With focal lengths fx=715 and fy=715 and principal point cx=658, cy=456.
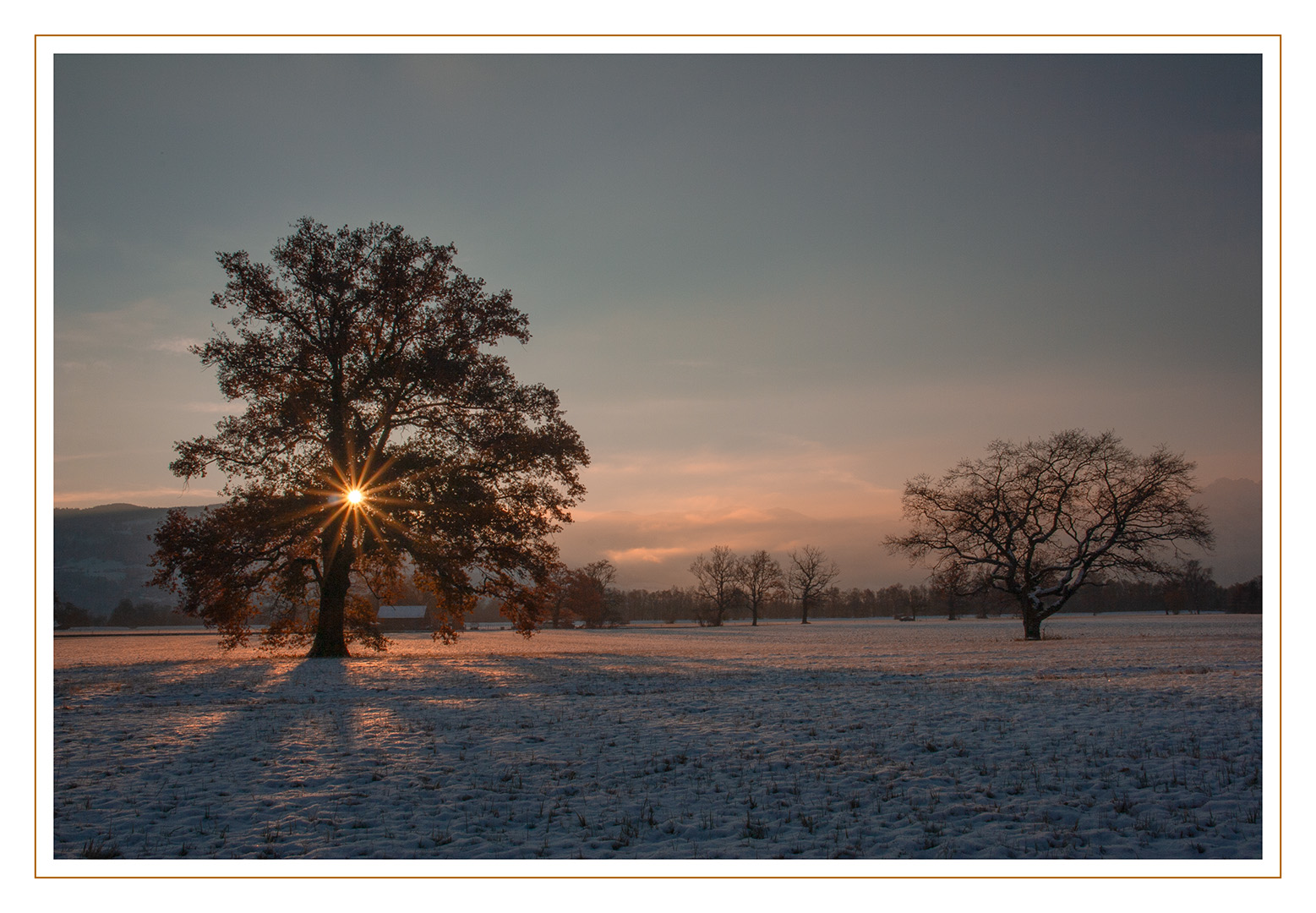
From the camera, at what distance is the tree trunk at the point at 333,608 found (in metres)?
26.7

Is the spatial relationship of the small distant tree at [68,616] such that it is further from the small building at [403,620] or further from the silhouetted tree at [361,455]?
the silhouetted tree at [361,455]

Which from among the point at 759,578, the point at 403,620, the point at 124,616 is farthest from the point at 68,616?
the point at 759,578

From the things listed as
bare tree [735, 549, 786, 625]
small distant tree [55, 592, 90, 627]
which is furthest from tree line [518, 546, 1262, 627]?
small distant tree [55, 592, 90, 627]

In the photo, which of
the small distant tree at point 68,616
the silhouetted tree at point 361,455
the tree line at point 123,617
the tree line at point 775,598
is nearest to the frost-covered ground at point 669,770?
the silhouetted tree at point 361,455

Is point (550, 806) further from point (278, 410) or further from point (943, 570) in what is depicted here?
point (943, 570)

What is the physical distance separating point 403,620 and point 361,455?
312ft

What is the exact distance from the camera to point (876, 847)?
253 inches

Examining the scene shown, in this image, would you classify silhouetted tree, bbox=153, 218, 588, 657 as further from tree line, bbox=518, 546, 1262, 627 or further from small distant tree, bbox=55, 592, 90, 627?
small distant tree, bbox=55, 592, 90, 627

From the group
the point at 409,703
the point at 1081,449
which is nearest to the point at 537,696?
the point at 409,703

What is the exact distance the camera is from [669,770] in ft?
29.6

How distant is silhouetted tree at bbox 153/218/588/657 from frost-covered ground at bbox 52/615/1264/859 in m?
8.00

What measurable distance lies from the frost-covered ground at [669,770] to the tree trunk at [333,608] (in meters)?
9.04

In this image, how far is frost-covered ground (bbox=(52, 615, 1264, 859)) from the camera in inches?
261

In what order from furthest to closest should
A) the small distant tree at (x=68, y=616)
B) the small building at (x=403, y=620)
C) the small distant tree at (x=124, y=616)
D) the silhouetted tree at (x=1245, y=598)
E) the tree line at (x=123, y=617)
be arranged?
the small distant tree at (x=124, y=616), the small building at (x=403, y=620), the silhouetted tree at (x=1245, y=598), the tree line at (x=123, y=617), the small distant tree at (x=68, y=616)
